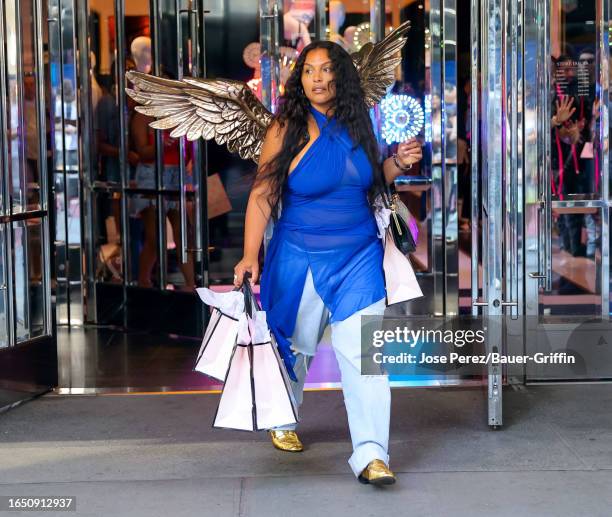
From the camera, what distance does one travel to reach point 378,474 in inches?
179

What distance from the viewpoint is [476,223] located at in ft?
18.2

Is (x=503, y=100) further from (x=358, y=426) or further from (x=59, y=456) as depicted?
(x=59, y=456)

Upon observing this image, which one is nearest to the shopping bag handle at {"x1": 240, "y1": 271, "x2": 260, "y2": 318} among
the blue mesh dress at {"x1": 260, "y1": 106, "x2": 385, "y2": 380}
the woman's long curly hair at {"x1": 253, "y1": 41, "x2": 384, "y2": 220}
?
the blue mesh dress at {"x1": 260, "y1": 106, "x2": 385, "y2": 380}

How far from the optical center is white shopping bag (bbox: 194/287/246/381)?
479cm

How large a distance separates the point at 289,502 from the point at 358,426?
1.36ft

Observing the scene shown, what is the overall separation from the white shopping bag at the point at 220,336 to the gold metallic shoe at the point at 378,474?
2.27 feet

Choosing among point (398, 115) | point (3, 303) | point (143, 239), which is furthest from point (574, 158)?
point (143, 239)

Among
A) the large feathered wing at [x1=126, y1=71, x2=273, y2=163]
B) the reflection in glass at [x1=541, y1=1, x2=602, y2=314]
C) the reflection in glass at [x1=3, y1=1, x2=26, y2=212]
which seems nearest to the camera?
the large feathered wing at [x1=126, y1=71, x2=273, y2=163]

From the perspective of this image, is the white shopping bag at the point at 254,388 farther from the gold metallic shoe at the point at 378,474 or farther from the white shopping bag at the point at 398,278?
the white shopping bag at the point at 398,278

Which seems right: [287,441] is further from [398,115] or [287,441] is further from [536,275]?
[398,115]

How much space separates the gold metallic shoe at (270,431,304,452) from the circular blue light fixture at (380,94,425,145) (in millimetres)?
2397

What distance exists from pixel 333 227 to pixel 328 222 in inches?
1.1

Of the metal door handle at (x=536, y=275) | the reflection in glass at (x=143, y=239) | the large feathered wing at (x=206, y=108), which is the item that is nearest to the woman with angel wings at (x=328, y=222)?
the large feathered wing at (x=206, y=108)

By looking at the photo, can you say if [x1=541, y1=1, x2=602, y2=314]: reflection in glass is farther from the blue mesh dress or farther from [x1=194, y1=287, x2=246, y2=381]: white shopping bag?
[x1=194, y1=287, x2=246, y2=381]: white shopping bag
